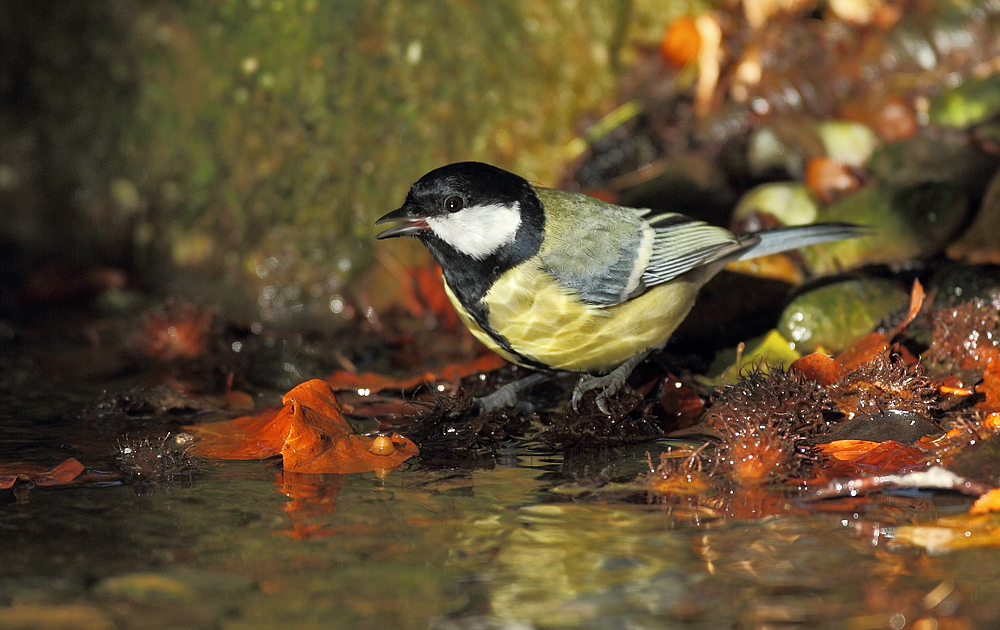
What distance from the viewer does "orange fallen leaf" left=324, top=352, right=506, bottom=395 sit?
403 centimetres

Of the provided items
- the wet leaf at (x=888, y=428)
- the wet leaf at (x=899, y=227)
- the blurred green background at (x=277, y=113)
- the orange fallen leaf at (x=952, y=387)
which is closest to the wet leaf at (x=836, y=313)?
the wet leaf at (x=899, y=227)

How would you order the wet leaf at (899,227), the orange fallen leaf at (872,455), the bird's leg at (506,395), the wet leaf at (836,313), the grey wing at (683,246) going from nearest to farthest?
the orange fallen leaf at (872,455) → the grey wing at (683,246) → the bird's leg at (506,395) → the wet leaf at (836,313) → the wet leaf at (899,227)

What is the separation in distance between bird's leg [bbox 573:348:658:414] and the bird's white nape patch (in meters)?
0.63

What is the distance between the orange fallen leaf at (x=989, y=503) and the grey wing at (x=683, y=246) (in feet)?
4.71

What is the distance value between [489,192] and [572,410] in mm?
872

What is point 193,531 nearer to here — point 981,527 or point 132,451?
point 132,451

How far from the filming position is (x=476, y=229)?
11.3 feet

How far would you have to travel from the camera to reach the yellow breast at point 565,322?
3.40 meters

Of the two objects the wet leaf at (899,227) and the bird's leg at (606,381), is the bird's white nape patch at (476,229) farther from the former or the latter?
the wet leaf at (899,227)

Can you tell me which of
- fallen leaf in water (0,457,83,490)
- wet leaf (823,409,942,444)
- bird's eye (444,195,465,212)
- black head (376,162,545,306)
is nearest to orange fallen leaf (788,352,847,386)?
wet leaf (823,409,942,444)

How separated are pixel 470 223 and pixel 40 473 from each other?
169cm

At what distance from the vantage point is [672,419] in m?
3.60

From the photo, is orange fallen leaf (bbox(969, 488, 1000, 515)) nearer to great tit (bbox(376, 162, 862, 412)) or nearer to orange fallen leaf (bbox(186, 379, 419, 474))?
great tit (bbox(376, 162, 862, 412))

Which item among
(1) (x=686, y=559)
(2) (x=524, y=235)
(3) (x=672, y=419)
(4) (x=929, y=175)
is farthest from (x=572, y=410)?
(4) (x=929, y=175)
